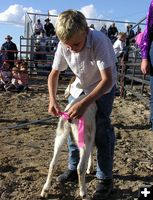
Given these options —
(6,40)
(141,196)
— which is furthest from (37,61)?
(141,196)

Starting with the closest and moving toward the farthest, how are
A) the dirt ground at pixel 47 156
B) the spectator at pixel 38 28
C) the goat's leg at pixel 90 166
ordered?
the dirt ground at pixel 47 156 → the goat's leg at pixel 90 166 → the spectator at pixel 38 28

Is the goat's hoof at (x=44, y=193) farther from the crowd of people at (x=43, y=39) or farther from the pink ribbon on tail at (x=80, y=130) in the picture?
the crowd of people at (x=43, y=39)

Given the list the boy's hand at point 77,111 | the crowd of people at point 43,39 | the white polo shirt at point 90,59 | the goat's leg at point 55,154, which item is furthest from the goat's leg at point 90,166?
the crowd of people at point 43,39

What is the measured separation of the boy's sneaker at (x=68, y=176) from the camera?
423 centimetres

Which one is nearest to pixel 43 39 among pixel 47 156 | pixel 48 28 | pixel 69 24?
pixel 48 28

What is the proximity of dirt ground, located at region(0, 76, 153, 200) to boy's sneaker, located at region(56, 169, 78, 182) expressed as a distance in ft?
0.20

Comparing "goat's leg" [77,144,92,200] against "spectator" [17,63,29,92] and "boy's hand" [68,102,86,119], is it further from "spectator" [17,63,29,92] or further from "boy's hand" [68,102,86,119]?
"spectator" [17,63,29,92]

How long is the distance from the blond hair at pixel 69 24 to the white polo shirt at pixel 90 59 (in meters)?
0.23

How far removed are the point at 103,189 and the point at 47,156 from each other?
1.37 metres

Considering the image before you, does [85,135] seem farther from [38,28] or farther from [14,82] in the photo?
[38,28]

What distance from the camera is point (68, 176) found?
14.0 ft

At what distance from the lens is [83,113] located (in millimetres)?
3500

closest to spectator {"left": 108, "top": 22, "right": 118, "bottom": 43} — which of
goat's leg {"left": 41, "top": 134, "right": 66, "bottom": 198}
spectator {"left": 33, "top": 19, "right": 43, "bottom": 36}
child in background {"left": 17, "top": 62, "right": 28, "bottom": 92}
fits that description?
spectator {"left": 33, "top": 19, "right": 43, "bottom": 36}

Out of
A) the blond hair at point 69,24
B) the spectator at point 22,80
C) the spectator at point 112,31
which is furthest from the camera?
the spectator at point 112,31
